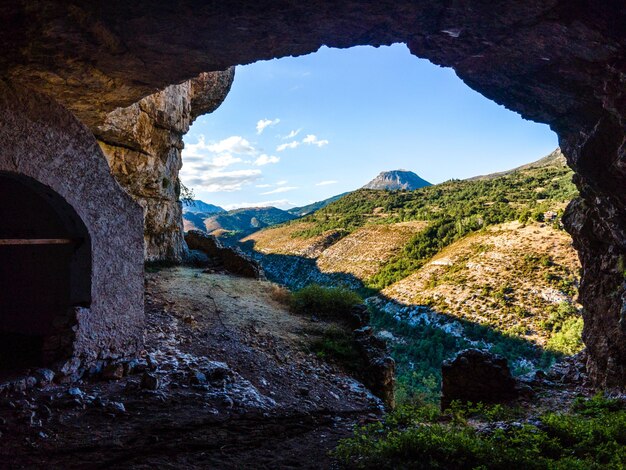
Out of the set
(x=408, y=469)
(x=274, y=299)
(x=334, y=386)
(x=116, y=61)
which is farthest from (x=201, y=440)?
(x=274, y=299)

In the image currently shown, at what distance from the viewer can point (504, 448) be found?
3859mm

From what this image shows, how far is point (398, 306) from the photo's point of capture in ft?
92.6

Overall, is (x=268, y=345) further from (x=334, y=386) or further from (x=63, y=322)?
(x=63, y=322)

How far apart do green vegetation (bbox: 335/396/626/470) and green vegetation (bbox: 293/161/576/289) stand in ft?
88.5

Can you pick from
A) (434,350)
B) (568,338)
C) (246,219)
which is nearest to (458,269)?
(434,350)

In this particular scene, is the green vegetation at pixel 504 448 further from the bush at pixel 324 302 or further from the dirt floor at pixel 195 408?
the bush at pixel 324 302

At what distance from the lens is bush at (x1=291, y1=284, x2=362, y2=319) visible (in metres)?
11.5

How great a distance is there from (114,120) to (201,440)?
10.4 metres

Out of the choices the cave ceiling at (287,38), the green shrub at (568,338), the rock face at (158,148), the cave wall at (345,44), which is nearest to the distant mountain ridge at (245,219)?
the rock face at (158,148)

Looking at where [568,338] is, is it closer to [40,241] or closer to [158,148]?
[158,148]

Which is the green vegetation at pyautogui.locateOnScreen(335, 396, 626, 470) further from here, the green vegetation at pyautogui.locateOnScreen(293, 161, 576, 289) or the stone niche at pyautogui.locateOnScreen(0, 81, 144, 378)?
the green vegetation at pyautogui.locateOnScreen(293, 161, 576, 289)

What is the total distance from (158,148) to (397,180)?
121m

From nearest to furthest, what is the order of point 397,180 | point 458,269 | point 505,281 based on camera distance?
point 505,281 < point 458,269 < point 397,180

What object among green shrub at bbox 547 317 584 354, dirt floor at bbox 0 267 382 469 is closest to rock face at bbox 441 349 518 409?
dirt floor at bbox 0 267 382 469
